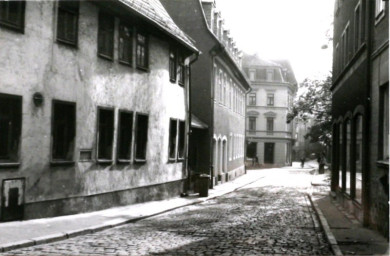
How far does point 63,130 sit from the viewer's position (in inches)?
569

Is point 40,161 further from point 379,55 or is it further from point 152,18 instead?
point 379,55

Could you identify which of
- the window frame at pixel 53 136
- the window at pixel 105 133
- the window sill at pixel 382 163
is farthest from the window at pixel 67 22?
the window sill at pixel 382 163

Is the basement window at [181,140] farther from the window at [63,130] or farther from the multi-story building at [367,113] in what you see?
the window at [63,130]

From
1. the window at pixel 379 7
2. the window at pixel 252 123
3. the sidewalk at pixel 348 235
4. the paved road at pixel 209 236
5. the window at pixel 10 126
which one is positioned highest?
the window at pixel 252 123

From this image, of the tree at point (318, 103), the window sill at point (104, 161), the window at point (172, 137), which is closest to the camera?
the window sill at point (104, 161)

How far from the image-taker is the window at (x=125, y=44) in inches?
687

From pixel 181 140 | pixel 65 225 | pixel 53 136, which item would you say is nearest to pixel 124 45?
pixel 53 136

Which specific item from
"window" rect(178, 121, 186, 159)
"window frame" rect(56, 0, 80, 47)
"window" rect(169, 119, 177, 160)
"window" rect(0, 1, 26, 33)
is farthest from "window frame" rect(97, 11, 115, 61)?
"window" rect(178, 121, 186, 159)

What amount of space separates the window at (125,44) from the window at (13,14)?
4.94 meters

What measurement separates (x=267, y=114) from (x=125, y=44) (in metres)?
53.5

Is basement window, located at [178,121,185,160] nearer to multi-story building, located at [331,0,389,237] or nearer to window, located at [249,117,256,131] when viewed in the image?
multi-story building, located at [331,0,389,237]

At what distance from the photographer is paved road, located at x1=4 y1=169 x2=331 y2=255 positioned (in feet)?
31.4

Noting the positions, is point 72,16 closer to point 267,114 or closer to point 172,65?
point 172,65

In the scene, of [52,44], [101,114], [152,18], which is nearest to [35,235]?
[52,44]
